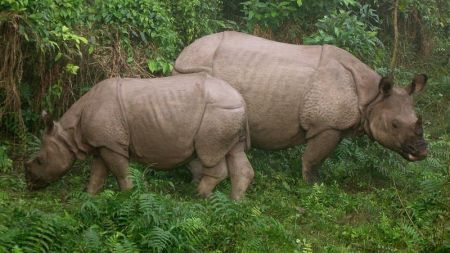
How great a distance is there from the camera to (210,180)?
874 cm

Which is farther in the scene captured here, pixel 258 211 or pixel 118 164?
pixel 118 164

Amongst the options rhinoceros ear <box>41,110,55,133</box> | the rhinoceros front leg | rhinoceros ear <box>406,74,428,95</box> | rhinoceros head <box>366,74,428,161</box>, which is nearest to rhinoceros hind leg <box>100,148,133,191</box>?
rhinoceros ear <box>41,110,55,133</box>

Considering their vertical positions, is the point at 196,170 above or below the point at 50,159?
below

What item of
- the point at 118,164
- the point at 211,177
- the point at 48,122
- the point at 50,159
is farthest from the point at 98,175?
the point at 211,177

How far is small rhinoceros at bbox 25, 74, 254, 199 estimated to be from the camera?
8312 millimetres

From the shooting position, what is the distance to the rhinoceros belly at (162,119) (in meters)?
8.37

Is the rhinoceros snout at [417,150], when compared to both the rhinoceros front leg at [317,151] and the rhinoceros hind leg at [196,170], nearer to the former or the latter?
the rhinoceros front leg at [317,151]

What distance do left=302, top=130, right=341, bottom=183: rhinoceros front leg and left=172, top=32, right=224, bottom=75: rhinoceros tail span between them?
5.66ft

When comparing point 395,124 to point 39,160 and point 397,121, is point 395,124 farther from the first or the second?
point 39,160

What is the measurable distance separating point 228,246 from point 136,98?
2.47m

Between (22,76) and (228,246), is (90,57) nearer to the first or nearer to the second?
(22,76)

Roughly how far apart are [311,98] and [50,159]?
136 inches

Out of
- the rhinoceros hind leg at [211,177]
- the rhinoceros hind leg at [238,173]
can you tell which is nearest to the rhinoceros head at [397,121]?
the rhinoceros hind leg at [238,173]

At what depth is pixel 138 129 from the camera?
8.38 meters
